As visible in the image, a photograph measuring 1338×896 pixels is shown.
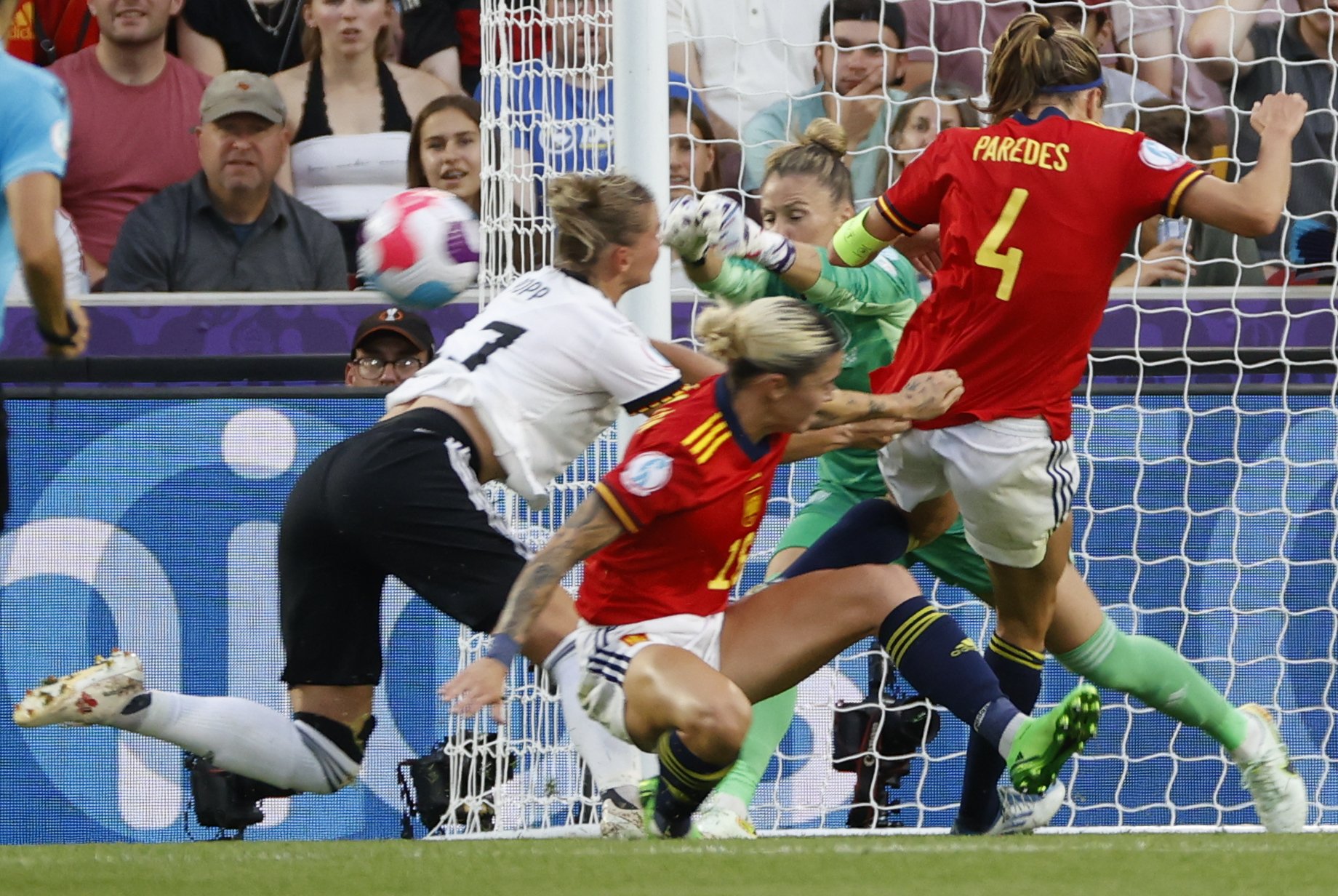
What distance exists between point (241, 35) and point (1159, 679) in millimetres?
4631

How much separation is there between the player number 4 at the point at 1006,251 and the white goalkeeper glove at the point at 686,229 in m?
0.66

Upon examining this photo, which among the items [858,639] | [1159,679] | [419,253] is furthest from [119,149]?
[1159,679]

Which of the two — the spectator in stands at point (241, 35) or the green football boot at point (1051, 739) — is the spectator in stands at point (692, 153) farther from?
the green football boot at point (1051, 739)

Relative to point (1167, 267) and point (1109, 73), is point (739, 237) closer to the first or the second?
point (1167, 267)

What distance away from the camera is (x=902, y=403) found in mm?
3969

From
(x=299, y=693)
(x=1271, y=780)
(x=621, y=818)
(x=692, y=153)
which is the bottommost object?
(x=1271, y=780)

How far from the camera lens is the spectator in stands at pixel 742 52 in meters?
5.88

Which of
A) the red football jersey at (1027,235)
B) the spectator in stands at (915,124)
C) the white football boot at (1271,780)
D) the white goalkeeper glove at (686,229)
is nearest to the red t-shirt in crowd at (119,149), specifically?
the spectator in stands at (915,124)

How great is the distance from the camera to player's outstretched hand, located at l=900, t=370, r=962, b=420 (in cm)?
397

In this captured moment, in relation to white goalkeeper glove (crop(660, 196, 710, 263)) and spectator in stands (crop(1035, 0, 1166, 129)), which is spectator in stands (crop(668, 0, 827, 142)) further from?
white goalkeeper glove (crop(660, 196, 710, 263))

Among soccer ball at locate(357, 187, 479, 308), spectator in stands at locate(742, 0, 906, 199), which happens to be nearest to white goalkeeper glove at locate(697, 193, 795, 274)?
soccer ball at locate(357, 187, 479, 308)

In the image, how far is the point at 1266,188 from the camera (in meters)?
3.83

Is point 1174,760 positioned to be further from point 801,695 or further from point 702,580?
point 702,580

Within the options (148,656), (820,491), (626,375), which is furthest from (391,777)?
(626,375)
